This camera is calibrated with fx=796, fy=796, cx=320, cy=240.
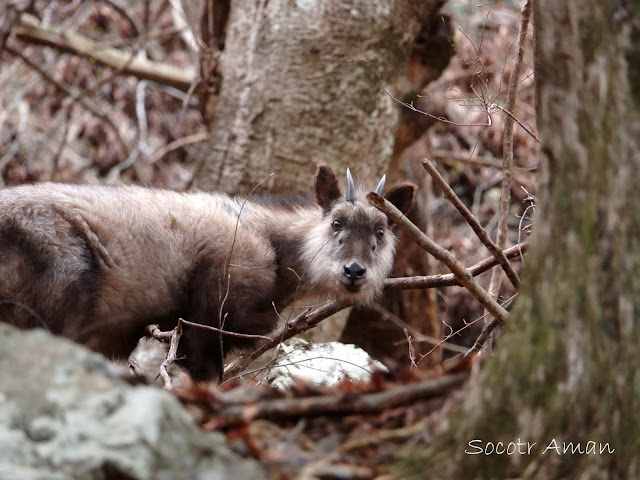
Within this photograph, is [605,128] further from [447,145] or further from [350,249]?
[447,145]

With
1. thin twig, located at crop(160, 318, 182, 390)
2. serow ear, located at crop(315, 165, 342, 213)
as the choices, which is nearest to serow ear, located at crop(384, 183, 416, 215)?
serow ear, located at crop(315, 165, 342, 213)

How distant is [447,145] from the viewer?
14.6 meters

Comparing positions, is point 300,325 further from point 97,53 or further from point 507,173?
point 97,53

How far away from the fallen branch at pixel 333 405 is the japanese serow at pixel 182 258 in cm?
286

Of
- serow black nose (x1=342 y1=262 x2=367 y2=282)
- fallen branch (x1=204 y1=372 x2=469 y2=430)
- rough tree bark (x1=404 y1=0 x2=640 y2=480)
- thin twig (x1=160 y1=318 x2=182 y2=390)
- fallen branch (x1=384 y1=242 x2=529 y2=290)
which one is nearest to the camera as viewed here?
rough tree bark (x1=404 y1=0 x2=640 y2=480)

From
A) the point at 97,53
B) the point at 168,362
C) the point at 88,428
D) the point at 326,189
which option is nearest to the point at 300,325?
the point at 168,362

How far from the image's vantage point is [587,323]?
2918mm

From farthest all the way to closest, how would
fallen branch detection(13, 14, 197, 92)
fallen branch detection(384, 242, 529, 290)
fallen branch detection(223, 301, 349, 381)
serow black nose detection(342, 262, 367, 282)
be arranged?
fallen branch detection(13, 14, 197, 92)
serow black nose detection(342, 262, 367, 282)
fallen branch detection(223, 301, 349, 381)
fallen branch detection(384, 242, 529, 290)

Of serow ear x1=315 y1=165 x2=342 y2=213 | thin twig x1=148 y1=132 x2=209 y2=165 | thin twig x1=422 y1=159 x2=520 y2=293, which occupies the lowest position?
thin twig x1=148 y1=132 x2=209 y2=165

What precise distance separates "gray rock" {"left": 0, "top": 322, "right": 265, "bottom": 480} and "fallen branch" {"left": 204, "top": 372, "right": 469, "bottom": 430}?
0.65ft

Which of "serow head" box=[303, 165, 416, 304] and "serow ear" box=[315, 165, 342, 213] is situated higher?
"serow ear" box=[315, 165, 342, 213]

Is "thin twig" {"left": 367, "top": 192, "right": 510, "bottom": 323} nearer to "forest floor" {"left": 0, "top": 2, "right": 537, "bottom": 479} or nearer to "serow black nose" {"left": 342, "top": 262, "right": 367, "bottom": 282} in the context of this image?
"serow black nose" {"left": 342, "top": 262, "right": 367, "bottom": 282}

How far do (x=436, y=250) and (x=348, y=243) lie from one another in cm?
248

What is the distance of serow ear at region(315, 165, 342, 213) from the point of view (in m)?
7.16
